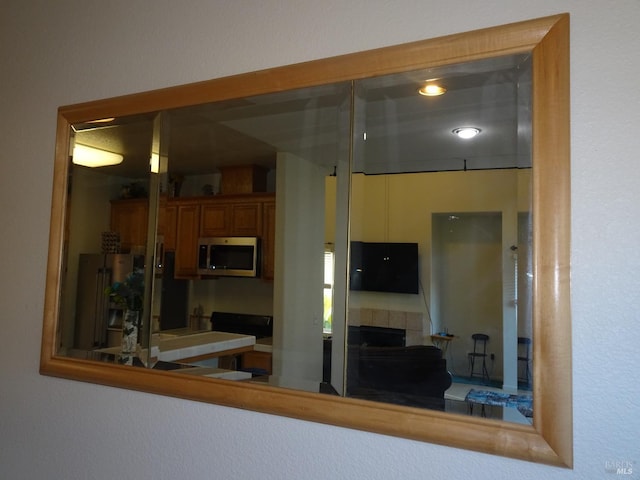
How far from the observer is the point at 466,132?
3.36 ft

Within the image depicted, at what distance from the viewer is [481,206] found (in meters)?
0.98

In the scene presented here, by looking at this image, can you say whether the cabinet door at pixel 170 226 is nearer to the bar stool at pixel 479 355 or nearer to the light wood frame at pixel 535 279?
the light wood frame at pixel 535 279

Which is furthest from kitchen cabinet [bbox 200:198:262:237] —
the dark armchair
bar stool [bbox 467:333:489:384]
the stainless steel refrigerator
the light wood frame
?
bar stool [bbox 467:333:489:384]

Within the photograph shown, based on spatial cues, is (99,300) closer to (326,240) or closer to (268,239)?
(268,239)

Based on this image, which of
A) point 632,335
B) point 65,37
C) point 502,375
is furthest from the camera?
point 65,37

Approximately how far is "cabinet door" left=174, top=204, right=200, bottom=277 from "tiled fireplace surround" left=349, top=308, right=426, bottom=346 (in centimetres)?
57

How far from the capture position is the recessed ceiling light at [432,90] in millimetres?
938

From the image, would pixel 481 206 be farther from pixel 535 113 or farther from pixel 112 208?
pixel 112 208

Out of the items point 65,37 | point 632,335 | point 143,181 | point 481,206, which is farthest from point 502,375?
point 65,37

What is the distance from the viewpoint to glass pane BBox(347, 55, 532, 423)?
0.82 m

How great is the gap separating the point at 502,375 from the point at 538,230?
0.94ft

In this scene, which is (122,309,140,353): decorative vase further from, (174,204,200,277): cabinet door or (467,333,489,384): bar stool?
(467,333,489,384): bar stool

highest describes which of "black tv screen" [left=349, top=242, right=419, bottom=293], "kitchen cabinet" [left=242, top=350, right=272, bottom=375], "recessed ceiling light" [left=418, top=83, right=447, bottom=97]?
"recessed ceiling light" [left=418, top=83, right=447, bottom=97]

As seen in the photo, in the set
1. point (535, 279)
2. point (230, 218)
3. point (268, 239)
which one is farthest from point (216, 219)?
point (535, 279)
